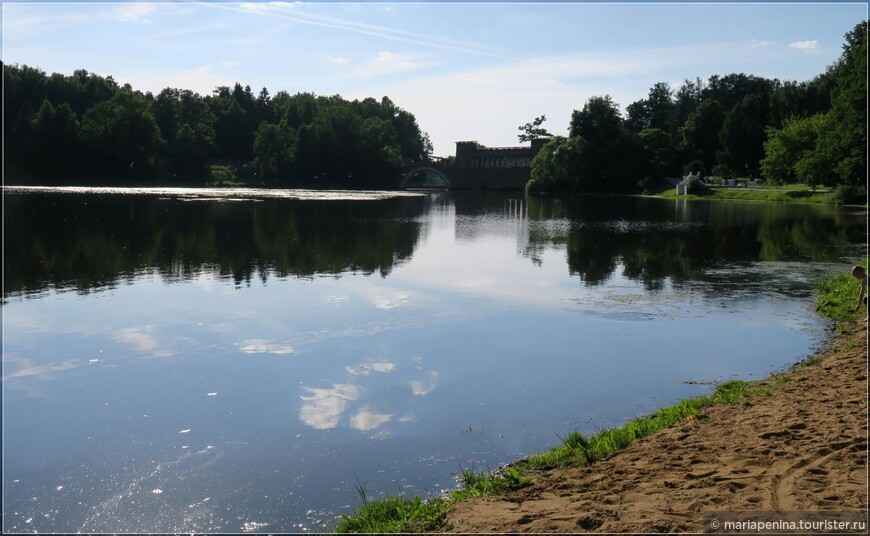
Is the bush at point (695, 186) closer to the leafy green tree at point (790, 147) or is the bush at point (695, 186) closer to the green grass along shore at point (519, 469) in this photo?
the leafy green tree at point (790, 147)

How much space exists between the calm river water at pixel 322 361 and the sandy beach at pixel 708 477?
134cm

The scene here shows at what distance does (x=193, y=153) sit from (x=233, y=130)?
2797cm

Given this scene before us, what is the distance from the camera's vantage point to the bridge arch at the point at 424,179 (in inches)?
5364

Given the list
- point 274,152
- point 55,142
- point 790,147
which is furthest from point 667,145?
point 55,142

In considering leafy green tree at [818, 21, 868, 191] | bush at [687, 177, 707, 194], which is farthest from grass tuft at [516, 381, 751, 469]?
bush at [687, 177, 707, 194]

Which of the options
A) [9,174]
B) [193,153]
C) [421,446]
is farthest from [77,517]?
[193,153]

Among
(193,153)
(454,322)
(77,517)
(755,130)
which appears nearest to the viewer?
(77,517)

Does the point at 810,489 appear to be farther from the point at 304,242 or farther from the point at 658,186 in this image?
the point at 658,186

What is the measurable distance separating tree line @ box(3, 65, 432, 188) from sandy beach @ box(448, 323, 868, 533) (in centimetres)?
10897

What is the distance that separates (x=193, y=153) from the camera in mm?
118688

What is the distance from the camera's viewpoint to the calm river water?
7973 millimetres

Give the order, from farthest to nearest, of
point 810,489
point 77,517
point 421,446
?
point 421,446 → point 77,517 → point 810,489

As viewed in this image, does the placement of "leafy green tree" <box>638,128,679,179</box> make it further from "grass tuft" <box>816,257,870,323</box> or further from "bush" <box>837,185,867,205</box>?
"grass tuft" <box>816,257,870,323</box>

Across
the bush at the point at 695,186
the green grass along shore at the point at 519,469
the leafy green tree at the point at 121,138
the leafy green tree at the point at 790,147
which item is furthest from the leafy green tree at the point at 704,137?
the green grass along shore at the point at 519,469
